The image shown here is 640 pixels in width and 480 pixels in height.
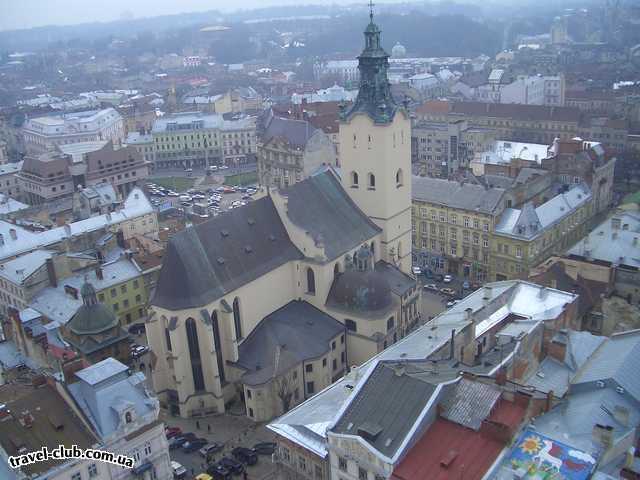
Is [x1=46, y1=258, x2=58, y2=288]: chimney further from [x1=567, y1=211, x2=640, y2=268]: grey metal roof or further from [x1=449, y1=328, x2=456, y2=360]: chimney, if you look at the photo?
[x1=567, y1=211, x2=640, y2=268]: grey metal roof

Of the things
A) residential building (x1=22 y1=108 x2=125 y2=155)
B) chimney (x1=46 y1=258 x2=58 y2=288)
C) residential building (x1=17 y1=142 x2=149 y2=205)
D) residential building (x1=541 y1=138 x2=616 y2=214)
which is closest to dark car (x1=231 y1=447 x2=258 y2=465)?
chimney (x1=46 y1=258 x2=58 y2=288)

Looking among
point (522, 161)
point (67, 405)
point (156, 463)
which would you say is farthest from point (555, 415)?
point (522, 161)

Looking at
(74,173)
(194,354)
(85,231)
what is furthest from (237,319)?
(74,173)

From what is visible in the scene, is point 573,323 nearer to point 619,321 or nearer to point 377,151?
point 619,321

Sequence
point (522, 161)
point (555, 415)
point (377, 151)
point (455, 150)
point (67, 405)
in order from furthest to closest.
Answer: point (455, 150), point (522, 161), point (377, 151), point (67, 405), point (555, 415)

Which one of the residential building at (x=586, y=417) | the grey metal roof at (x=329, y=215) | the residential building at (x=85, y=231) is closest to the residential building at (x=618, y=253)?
the residential building at (x=586, y=417)

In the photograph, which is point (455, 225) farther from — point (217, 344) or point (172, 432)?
point (172, 432)
